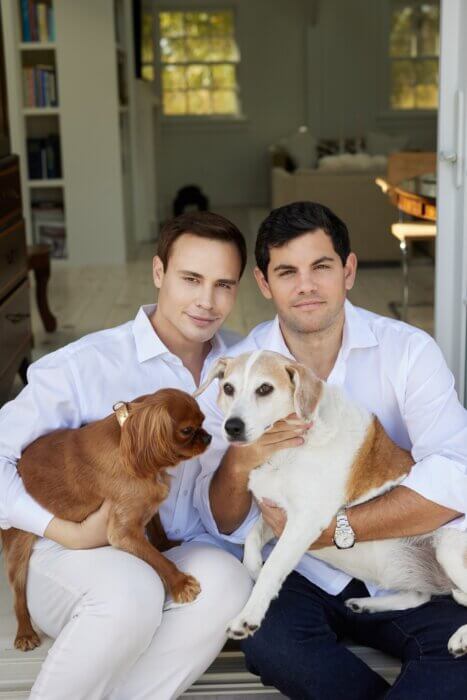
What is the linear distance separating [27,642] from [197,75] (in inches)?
418

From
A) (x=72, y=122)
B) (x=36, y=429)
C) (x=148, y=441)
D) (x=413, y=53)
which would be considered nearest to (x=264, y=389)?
(x=148, y=441)

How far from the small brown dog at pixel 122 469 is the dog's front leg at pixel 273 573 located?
0.14 metres

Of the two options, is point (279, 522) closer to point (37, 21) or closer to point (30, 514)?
point (30, 514)

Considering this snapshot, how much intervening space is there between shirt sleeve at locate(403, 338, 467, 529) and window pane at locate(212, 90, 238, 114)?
1046 centimetres

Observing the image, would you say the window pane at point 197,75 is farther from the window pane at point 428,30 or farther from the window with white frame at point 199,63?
the window pane at point 428,30

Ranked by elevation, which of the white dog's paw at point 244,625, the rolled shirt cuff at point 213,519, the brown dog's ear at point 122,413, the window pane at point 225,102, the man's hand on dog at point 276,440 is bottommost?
the white dog's paw at point 244,625

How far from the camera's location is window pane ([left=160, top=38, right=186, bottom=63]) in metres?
11.7

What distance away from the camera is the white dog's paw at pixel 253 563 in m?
1.95

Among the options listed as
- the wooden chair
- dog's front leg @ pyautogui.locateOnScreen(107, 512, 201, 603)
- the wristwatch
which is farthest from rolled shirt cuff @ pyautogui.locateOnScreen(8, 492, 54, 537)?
the wooden chair

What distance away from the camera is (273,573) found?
1.75 metres

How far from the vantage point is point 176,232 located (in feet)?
6.82

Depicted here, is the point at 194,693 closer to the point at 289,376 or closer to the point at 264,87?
the point at 289,376

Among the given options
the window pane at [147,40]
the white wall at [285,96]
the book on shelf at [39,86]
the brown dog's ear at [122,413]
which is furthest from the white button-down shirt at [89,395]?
the window pane at [147,40]

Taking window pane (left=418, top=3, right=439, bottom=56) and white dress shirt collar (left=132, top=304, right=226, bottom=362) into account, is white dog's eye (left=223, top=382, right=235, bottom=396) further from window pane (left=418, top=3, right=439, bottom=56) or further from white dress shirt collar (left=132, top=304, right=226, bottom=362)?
window pane (left=418, top=3, right=439, bottom=56)
